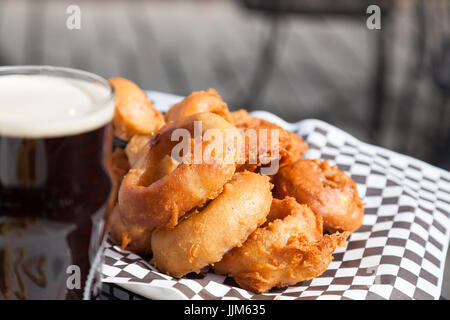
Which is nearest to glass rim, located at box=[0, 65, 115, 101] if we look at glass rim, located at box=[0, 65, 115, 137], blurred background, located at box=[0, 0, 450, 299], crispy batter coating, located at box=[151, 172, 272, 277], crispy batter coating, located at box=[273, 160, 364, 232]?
glass rim, located at box=[0, 65, 115, 137]

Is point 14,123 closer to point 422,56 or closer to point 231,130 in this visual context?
point 231,130

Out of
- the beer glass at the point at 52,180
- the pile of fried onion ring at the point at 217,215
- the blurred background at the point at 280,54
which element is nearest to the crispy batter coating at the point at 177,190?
the pile of fried onion ring at the point at 217,215

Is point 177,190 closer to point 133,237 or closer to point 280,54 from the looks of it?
point 133,237

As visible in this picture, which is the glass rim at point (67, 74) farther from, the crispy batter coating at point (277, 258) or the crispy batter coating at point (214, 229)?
the crispy batter coating at point (277, 258)

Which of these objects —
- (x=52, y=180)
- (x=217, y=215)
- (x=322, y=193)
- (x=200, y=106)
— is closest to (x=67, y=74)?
(x=52, y=180)

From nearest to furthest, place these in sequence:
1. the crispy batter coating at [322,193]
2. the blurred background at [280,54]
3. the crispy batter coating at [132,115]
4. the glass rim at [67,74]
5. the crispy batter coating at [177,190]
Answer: the glass rim at [67,74] < the crispy batter coating at [177,190] < the crispy batter coating at [322,193] < the crispy batter coating at [132,115] < the blurred background at [280,54]

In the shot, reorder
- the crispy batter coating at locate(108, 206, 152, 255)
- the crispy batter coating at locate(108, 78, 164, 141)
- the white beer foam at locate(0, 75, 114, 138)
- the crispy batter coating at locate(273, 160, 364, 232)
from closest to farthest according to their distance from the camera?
the white beer foam at locate(0, 75, 114, 138)
the crispy batter coating at locate(108, 206, 152, 255)
the crispy batter coating at locate(273, 160, 364, 232)
the crispy batter coating at locate(108, 78, 164, 141)

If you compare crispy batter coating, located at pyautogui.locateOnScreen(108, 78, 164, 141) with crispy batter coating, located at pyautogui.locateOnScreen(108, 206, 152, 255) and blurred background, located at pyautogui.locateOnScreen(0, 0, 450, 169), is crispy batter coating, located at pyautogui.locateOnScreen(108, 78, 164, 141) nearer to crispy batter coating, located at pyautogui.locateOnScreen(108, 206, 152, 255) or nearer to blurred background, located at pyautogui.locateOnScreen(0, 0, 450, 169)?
crispy batter coating, located at pyautogui.locateOnScreen(108, 206, 152, 255)
